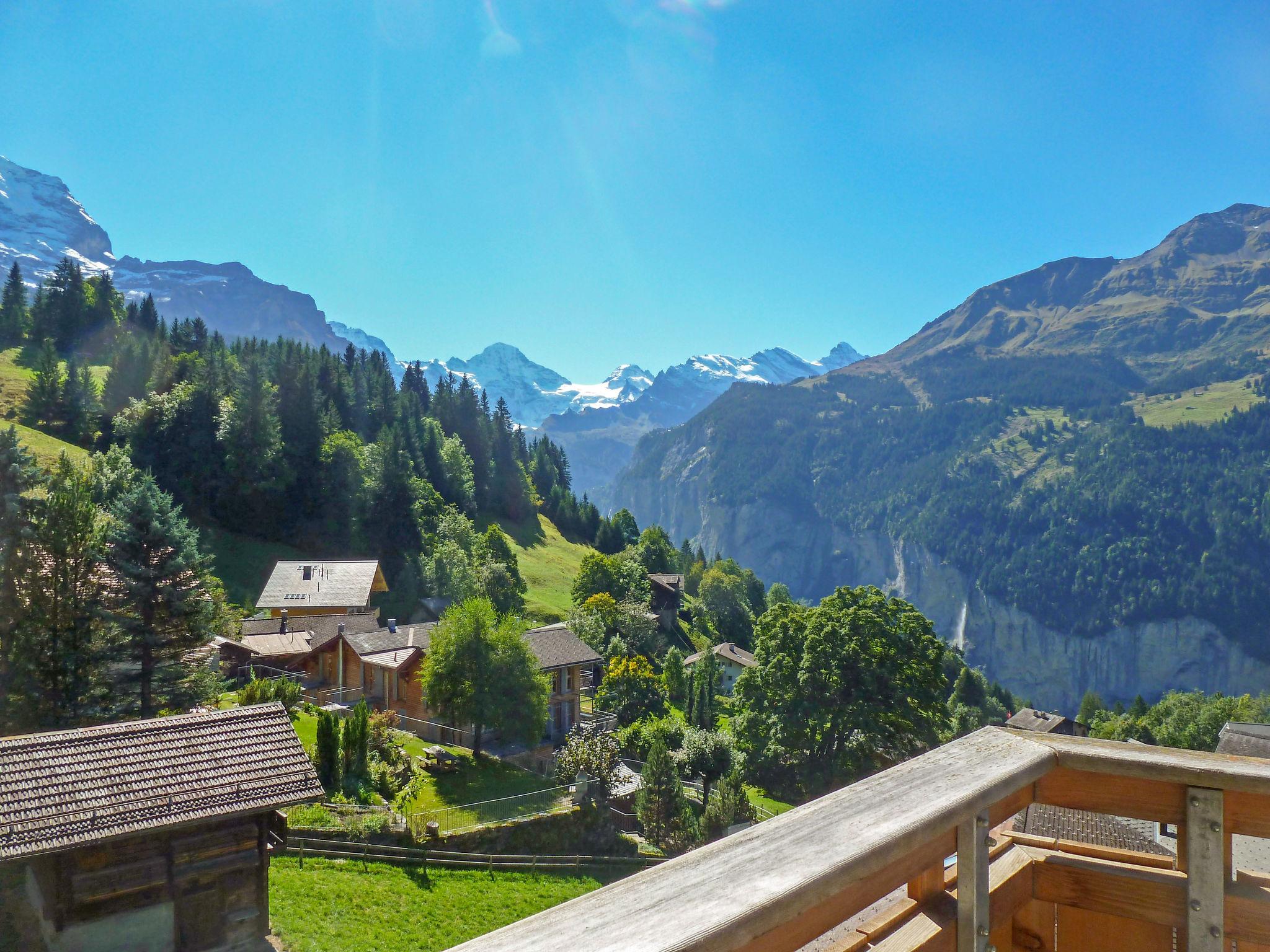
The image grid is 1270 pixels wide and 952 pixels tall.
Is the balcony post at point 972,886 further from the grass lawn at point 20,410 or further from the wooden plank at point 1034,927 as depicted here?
the grass lawn at point 20,410

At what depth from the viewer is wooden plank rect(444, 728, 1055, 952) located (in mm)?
1163

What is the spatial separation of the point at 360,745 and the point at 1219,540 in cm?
20965

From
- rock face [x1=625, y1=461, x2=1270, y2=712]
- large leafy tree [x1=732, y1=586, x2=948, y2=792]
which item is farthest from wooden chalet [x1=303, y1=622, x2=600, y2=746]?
rock face [x1=625, y1=461, x2=1270, y2=712]

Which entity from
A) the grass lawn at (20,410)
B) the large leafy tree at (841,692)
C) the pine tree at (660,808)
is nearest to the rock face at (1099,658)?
the large leafy tree at (841,692)

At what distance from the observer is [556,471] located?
122625 mm

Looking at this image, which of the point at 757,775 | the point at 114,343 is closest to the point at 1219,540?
the point at 757,775

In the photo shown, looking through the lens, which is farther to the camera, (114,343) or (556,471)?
(556,471)

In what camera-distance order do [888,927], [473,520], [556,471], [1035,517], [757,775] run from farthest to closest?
1. [1035,517]
2. [556,471]
3. [473,520]
4. [757,775]
5. [888,927]

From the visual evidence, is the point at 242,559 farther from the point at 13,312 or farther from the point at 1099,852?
the point at 1099,852

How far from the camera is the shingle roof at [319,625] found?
4119cm

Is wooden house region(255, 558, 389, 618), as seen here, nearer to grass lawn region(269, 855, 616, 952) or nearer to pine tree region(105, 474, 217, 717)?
pine tree region(105, 474, 217, 717)

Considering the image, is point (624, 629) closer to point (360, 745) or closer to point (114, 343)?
point (360, 745)

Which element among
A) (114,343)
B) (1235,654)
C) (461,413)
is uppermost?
(114,343)

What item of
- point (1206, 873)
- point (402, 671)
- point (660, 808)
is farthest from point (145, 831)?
point (402, 671)
